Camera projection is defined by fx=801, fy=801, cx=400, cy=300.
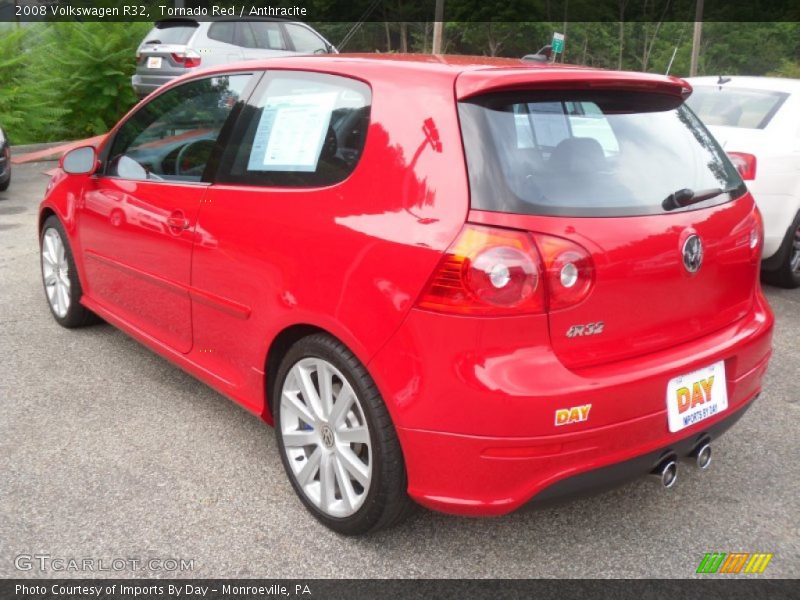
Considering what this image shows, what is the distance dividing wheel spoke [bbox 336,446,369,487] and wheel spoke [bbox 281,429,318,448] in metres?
0.18

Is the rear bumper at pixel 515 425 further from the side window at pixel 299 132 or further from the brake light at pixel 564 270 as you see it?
the side window at pixel 299 132

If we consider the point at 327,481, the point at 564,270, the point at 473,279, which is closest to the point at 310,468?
the point at 327,481

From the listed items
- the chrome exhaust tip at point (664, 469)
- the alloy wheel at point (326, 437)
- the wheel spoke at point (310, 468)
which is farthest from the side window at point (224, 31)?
the chrome exhaust tip at point (664, 469)

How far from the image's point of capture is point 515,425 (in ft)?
7.39

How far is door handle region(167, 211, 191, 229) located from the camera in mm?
3352

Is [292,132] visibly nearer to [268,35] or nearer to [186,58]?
[186,58]

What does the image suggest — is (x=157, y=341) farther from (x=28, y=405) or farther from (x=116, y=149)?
(x=116, y=149)

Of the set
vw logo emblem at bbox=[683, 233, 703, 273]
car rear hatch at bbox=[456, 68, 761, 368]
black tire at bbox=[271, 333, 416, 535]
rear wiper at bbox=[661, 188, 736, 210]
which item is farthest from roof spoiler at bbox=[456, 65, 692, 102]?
black tire at bbox=[271, 333, 416, 535]

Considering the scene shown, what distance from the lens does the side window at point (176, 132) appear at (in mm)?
3381

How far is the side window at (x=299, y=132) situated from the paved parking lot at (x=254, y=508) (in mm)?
1193

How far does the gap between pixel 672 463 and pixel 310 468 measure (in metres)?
1.24

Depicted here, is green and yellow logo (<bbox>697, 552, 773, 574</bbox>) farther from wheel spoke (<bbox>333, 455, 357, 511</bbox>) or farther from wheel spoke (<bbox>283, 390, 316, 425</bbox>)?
wheel spoke (<bbox>283, 390, 316, 425</bbox>)

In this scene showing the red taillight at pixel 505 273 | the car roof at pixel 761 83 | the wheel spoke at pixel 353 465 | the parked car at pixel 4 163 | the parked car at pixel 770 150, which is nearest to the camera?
the red taillight at pixel 505 273

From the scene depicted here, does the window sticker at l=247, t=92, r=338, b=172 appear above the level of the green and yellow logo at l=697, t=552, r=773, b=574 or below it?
above
